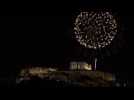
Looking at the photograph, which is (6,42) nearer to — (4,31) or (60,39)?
(4,31)

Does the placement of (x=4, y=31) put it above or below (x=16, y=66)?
above

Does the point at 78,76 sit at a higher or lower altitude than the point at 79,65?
lower

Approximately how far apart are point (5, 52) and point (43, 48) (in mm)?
1756

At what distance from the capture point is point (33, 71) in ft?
38.1

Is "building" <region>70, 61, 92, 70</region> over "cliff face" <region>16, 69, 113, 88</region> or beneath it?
over

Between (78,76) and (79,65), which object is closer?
(78,76)

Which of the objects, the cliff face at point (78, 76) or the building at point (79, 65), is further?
the building at point (79, 65)

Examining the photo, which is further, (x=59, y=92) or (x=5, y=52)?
(x=5, y=52)

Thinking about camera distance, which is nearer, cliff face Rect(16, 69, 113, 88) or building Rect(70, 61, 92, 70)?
cliff face Rect(16, 69, 113, 88)

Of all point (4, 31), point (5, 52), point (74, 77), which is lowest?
point (74, 77)

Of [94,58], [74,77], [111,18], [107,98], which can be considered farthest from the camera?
[94,58]

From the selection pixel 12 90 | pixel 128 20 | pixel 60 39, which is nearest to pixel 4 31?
pixel 60 39

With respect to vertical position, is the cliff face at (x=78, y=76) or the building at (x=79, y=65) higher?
the building at (x=79, y=65)

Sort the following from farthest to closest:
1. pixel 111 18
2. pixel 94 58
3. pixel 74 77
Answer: pixel 94 58 → pixel 111 18 → pixel 74 77
